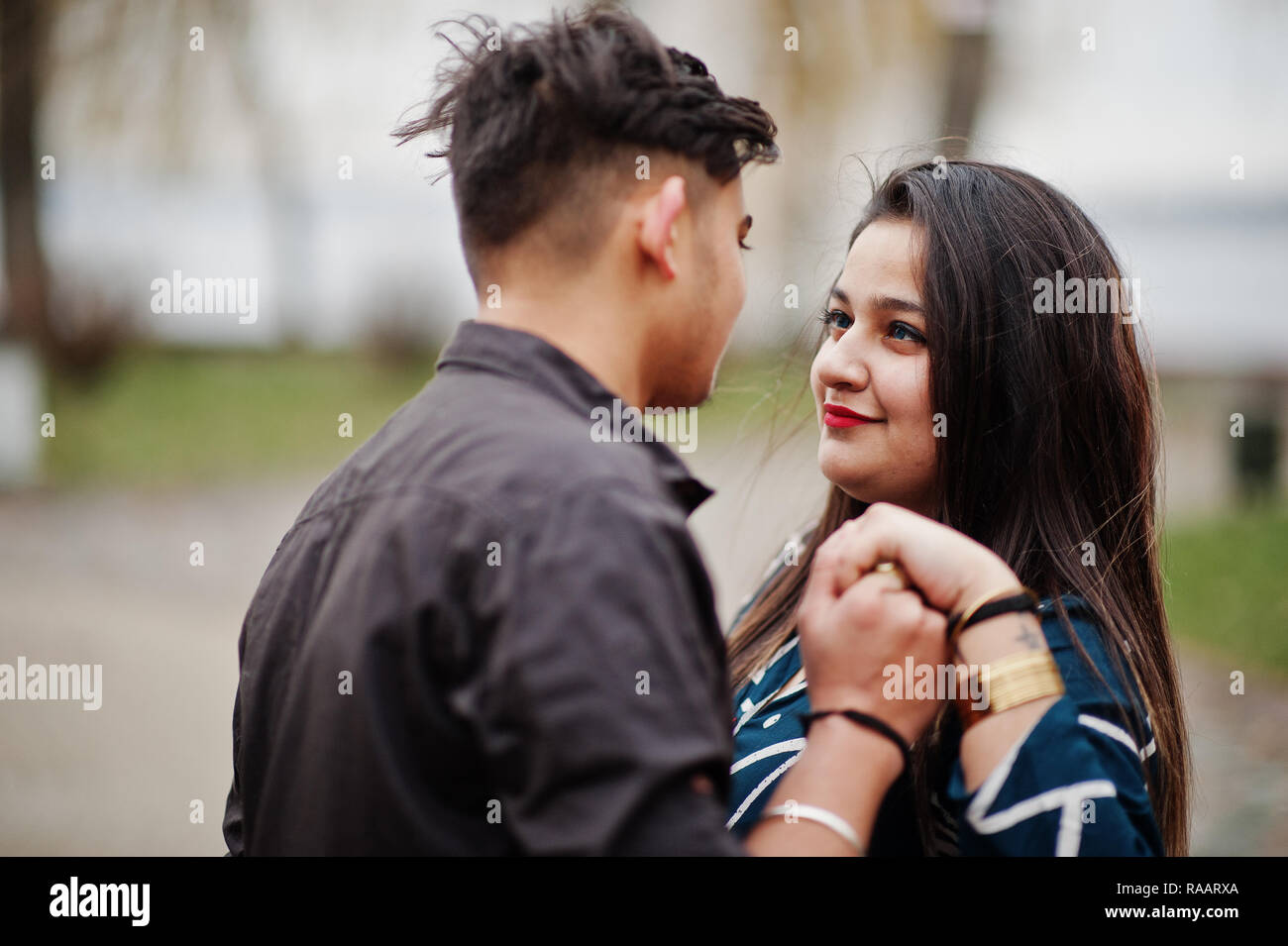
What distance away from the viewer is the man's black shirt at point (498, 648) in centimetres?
127

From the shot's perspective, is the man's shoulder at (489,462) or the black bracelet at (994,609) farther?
the black bracelet at (994,609)

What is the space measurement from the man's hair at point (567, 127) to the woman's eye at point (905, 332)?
84cm

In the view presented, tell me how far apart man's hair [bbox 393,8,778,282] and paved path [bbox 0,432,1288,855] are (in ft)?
5.30

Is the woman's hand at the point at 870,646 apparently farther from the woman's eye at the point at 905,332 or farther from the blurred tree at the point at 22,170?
the blurred tree at the point at 22,170

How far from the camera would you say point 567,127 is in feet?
5.37

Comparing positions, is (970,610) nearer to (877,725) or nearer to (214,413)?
(877,725)

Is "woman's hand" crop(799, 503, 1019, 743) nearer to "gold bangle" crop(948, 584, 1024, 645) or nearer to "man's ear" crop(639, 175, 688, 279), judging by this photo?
"gold bangle" crop(948, 584, 1024, 645)

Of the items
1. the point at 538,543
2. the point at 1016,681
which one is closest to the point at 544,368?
the point at 538,543

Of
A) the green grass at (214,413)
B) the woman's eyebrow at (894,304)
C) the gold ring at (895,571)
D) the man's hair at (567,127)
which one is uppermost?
the green grass at (214,413)

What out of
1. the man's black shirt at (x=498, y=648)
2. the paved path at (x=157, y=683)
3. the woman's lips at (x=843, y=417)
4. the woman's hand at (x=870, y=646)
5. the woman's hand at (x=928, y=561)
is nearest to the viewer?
the man's black shirt at (x=498, y=648)

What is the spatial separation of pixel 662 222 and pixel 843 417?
95 cm

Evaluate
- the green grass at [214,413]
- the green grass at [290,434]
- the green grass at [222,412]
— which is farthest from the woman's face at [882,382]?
the green grass at [214,413]
